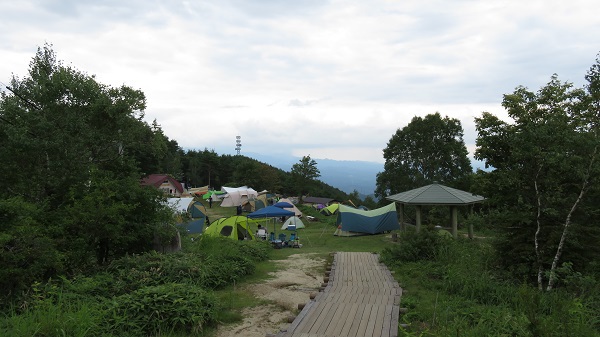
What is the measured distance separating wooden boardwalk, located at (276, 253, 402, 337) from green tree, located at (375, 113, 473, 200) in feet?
68.0

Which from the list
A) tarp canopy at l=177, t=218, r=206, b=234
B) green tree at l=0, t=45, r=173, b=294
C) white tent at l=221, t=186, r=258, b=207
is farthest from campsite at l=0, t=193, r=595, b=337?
white tent at l=221, t=186, r=258, b=207

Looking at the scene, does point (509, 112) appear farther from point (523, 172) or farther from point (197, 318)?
point (197, 318)

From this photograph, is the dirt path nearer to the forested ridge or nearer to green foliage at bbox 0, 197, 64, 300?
the forested ridge

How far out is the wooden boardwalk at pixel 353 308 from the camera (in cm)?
546

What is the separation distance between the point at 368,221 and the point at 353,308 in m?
14.9

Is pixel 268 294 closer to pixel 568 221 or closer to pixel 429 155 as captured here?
pixel 568 221

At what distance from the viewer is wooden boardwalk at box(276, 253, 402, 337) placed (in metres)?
5.46

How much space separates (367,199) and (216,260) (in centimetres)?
4079

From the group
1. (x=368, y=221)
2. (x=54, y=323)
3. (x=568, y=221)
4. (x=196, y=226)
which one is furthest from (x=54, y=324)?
(x=196, y=226)

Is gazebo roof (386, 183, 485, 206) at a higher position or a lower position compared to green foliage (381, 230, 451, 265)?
higher

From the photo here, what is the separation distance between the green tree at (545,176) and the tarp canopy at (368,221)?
1229cm

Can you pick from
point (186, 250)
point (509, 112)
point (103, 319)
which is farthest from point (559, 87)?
point (186, 250)

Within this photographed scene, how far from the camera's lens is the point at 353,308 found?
6.48m

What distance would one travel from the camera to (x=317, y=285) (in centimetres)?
895
